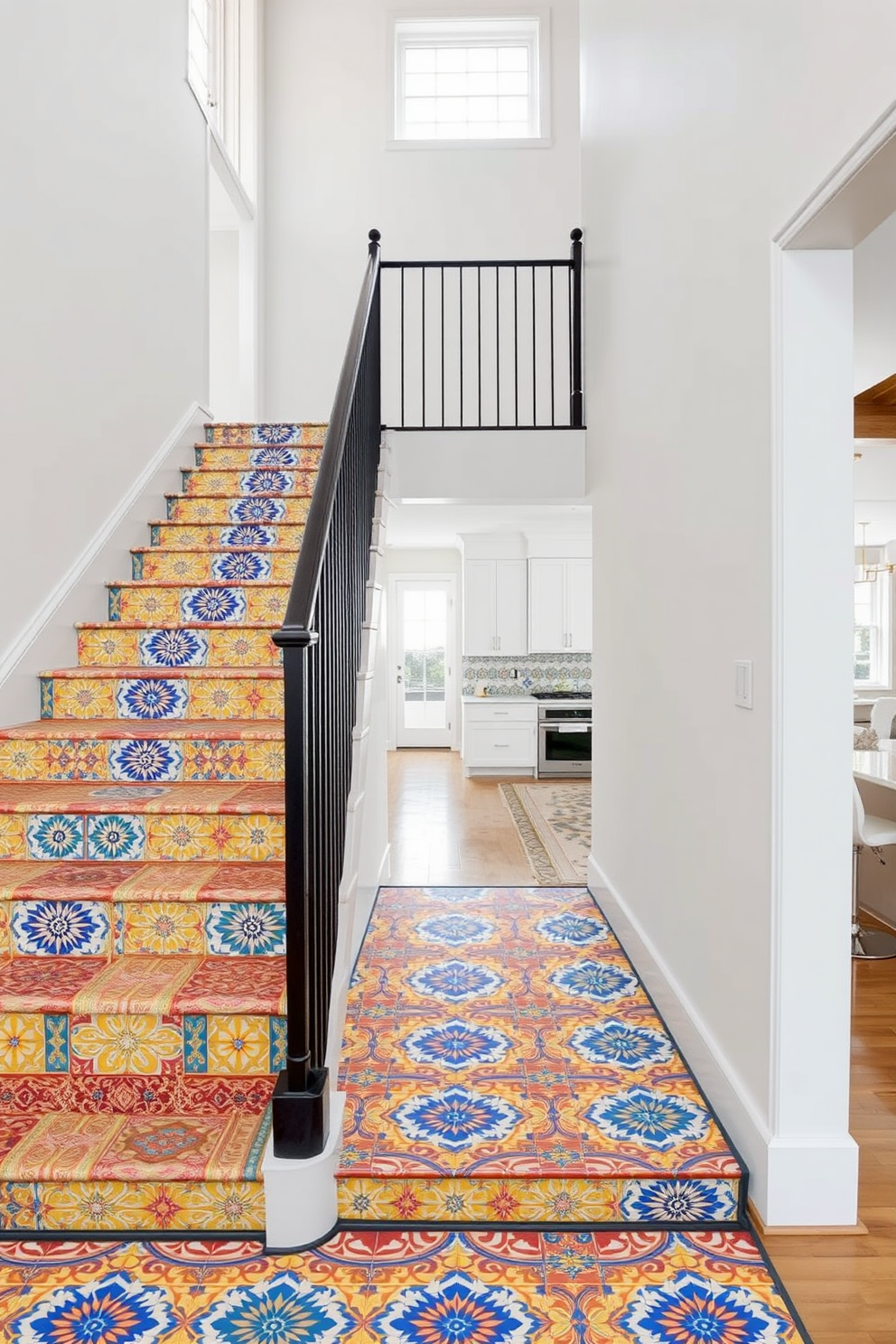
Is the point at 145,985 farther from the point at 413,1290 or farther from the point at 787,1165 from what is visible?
the point at 787,1165

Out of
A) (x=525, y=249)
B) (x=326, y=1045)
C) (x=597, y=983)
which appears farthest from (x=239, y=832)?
(x=525, y=249)

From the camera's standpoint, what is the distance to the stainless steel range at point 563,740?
8.45 meters

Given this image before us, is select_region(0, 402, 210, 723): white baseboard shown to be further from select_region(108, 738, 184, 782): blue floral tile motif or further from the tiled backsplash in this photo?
the tiled backsplash

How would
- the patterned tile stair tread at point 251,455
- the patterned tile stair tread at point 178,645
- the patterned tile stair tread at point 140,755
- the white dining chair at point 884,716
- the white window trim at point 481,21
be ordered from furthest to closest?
the white dining chair at point 884,716 → the white window trim at point 481,21 → the patterned tile stair tread at point 251,455 → the patterned tile stair tread at point 178,645 → the patterned tile stair tread at point 140,755

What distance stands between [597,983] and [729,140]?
7.87 ft

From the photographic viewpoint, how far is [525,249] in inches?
253

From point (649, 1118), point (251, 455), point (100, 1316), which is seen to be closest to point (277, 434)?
point (251, 455)

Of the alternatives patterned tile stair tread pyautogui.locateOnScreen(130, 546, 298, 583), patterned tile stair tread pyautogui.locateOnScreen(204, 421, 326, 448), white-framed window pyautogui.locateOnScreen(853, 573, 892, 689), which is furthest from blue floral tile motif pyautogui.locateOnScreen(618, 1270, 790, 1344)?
white-framed window pyautogui.locateOnScreen(853, 573, 892, 689)

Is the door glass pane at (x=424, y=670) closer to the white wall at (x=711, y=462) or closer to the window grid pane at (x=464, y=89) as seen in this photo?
the window grid pane at (x=464, y=89)

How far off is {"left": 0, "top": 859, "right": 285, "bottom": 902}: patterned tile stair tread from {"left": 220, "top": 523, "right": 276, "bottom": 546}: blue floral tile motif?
5.72 feet

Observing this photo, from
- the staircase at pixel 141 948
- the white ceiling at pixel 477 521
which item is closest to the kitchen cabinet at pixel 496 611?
the white ceiling at pixel 477 521

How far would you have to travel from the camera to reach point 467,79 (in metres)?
6.59

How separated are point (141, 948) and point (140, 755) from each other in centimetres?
68

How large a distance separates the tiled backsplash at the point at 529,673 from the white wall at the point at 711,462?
18.6 feet
